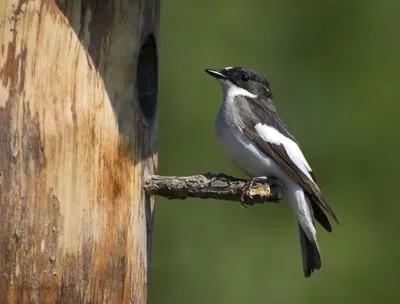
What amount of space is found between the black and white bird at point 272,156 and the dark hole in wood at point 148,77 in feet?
2.43

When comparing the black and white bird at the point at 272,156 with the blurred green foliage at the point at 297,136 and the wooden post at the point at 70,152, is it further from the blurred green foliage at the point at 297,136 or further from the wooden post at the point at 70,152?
the blurred green foliage at the point at 297,136

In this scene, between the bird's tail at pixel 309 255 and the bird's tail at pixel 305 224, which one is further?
the bird's tail at pixel 309 255

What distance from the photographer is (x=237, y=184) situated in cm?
565

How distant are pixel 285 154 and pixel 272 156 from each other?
0.09 meters

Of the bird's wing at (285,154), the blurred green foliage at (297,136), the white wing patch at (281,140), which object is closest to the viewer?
the bird's wing at (285,154)

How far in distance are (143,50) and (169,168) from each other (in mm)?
5235

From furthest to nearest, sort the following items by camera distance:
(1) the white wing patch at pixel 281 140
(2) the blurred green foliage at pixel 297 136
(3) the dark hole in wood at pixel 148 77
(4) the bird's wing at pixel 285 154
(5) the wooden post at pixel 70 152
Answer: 1. (2) the blurred green foliage at pixel 297 136
2. (1) the white wing patch at pixel 281 140
3. (4) the bird's wing at pixel 285 154
4. (3) the dark hole in wood at pixel 148 77
5. (5) the wooden post at pixel 70 152

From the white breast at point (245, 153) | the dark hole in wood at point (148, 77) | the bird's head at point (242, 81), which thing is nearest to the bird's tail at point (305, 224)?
the white breast at point (245, 153)

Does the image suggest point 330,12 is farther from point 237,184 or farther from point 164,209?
point 237,184

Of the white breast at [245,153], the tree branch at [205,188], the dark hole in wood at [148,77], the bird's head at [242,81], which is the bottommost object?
the tree branch at [205,188]

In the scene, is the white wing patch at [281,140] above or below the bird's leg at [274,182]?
above

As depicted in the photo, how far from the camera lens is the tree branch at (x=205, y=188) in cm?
558

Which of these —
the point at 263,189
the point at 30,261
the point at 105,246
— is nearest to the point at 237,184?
the point at 263,189

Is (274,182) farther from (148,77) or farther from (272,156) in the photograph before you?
(148,77)
